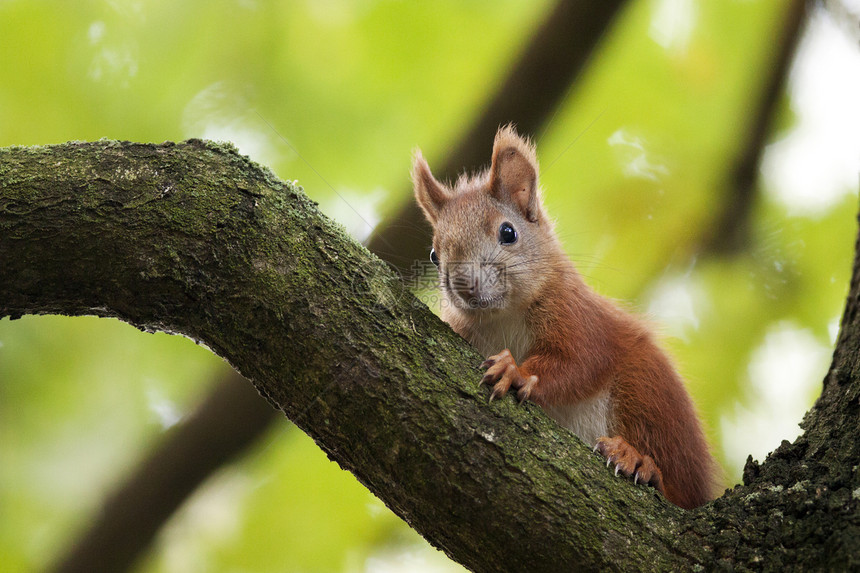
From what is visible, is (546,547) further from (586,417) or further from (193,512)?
(193,512)

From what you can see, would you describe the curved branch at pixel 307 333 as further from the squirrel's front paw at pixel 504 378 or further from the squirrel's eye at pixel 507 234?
the squirrel's eye at pixel 507 234

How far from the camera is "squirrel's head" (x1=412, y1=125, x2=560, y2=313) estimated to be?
3.97m

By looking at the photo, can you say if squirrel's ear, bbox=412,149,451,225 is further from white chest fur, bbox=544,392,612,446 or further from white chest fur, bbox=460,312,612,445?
white chest fur, bbox=544,392,612,446

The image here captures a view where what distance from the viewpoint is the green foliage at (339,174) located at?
16.3 ft

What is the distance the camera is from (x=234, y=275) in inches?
104

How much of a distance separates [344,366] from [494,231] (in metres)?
1.78

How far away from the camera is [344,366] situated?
2611 millimetres

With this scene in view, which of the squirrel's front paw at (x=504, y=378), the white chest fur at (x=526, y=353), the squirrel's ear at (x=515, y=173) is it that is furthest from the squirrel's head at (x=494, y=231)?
the squirrel's front paw at (x=504, y=378)

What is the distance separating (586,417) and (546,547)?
4.86ft

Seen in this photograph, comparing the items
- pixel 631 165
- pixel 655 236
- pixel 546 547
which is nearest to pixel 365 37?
pixel 631 165

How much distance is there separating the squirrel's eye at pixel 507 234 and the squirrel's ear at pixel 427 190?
42 centimetres

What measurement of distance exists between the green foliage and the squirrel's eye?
757mm

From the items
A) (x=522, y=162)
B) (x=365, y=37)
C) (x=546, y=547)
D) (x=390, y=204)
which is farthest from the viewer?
(x=365, y=37)

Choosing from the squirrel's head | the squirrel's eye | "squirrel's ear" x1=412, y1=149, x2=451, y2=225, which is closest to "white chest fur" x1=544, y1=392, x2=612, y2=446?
the squirrel's head
